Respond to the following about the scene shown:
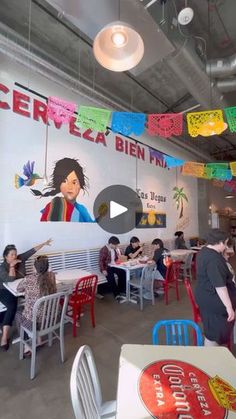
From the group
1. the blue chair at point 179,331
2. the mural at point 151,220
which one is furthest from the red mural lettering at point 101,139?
the blue chair at point 179,331

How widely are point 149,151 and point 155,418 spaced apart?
6946 mm

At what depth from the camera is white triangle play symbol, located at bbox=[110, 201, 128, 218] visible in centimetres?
592

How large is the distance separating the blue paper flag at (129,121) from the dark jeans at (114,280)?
9.67ft

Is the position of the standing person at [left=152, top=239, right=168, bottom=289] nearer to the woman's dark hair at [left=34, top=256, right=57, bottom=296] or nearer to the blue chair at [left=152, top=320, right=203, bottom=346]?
the woman's dark hair at [left=34, top=256, right=57, bottom=296]

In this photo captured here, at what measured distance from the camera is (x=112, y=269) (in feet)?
16.3

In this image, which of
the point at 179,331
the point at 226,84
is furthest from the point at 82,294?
the point at 226,84

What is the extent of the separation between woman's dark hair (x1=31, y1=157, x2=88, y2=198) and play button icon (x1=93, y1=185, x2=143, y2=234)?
794mm

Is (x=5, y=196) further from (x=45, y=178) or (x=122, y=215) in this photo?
(x=122, y=215)

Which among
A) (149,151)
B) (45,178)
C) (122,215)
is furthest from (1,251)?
(149,151)

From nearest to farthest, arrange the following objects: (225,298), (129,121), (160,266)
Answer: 1. (225,298)
2. (129,121)
3. (160,266)

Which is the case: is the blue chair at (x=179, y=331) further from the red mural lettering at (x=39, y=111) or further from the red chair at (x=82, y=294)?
the red mural lettering at (x=39, y=111)

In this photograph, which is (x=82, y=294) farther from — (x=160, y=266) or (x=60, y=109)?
(x=60, y=109)

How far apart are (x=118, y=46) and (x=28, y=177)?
3.06m

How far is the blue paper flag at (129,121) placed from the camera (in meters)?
3.52
